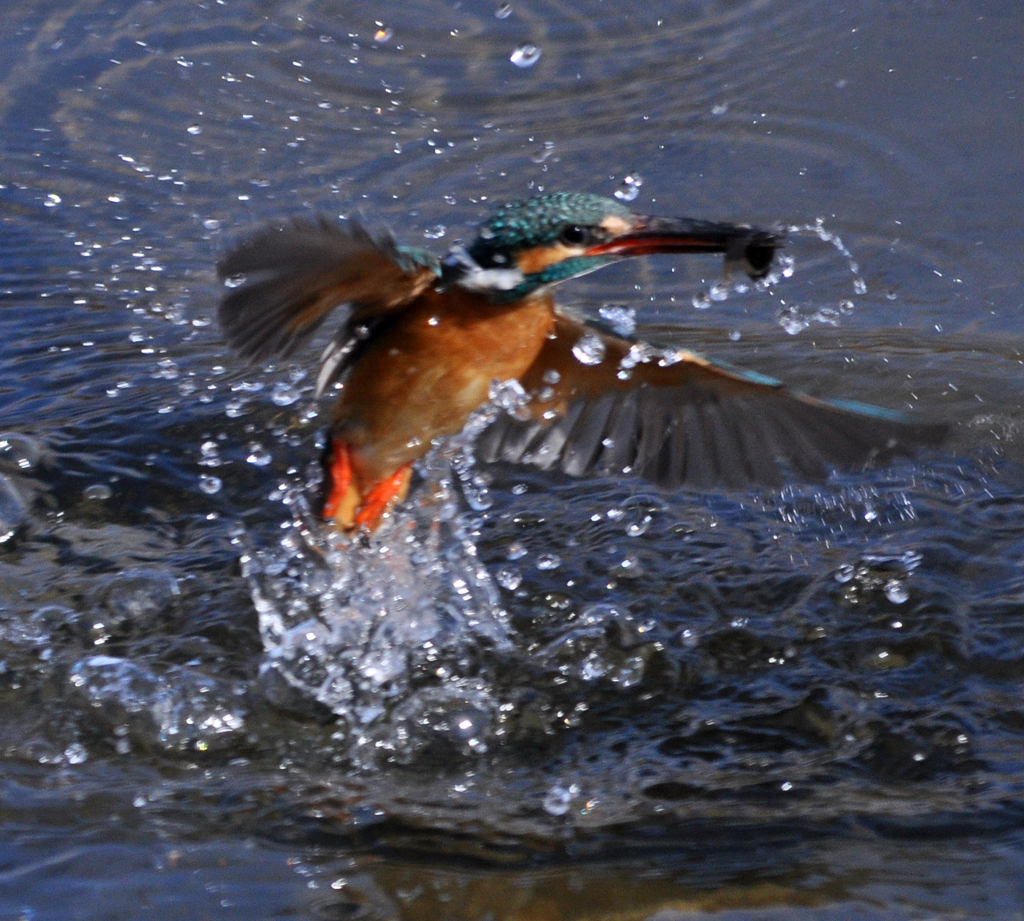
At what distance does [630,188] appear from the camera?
4.87m

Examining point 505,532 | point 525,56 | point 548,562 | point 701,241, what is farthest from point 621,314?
point 525,56

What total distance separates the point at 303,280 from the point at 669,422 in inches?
41.4

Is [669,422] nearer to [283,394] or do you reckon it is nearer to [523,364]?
[523,364]

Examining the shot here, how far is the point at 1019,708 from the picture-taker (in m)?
2.73

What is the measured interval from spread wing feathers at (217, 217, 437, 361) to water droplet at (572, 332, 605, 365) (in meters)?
0.43

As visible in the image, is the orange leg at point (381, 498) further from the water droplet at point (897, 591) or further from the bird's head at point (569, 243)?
the water droplet at point (897, 591)

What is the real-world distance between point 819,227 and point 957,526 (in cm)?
163

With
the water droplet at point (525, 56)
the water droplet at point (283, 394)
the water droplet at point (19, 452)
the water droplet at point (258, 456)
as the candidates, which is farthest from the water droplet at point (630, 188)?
the water droplet at point (19, 452)

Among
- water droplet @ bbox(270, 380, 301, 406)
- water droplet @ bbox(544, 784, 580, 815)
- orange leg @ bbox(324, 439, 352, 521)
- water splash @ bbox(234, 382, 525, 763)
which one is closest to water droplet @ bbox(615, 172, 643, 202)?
water droplet @ bbox(270, 380, 301, 406)

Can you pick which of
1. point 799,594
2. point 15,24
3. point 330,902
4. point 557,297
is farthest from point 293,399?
point 15,24

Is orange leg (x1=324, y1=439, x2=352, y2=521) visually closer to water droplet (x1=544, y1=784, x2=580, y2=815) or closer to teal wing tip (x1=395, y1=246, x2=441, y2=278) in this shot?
teal wing tip (x1=395, y1=246, x2=441, y2=278)

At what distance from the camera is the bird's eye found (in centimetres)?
276

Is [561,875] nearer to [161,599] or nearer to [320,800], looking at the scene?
Result: [320,800]

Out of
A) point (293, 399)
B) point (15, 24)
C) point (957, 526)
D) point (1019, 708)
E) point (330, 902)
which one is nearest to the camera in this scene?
point (330, 902)
